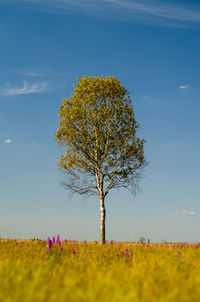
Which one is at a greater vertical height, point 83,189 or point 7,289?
point 83,189

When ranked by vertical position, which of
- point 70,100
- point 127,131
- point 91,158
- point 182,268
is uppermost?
point 70,100

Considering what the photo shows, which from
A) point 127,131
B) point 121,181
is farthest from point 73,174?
point 127,131

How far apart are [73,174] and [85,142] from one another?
2.82 m

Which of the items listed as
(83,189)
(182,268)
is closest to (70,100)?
(83,189)

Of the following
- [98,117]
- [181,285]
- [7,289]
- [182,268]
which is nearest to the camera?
[7,289]

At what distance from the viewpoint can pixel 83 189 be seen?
23.7m

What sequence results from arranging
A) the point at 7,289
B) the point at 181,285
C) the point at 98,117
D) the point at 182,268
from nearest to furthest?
1. the point at 7,289
2. the point at 181,285
3. the point at 182,268
4. the point at 98,117

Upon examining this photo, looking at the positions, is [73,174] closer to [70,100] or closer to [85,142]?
[85,142]

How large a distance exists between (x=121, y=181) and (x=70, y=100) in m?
8.05

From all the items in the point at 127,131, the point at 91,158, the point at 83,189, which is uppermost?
the point at 127,131

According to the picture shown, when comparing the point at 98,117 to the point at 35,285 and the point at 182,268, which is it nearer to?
the point at 182,268

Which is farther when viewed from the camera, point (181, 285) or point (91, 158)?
point (91, 158)

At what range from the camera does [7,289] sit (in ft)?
14.8

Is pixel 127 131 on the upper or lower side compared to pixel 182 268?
upper
